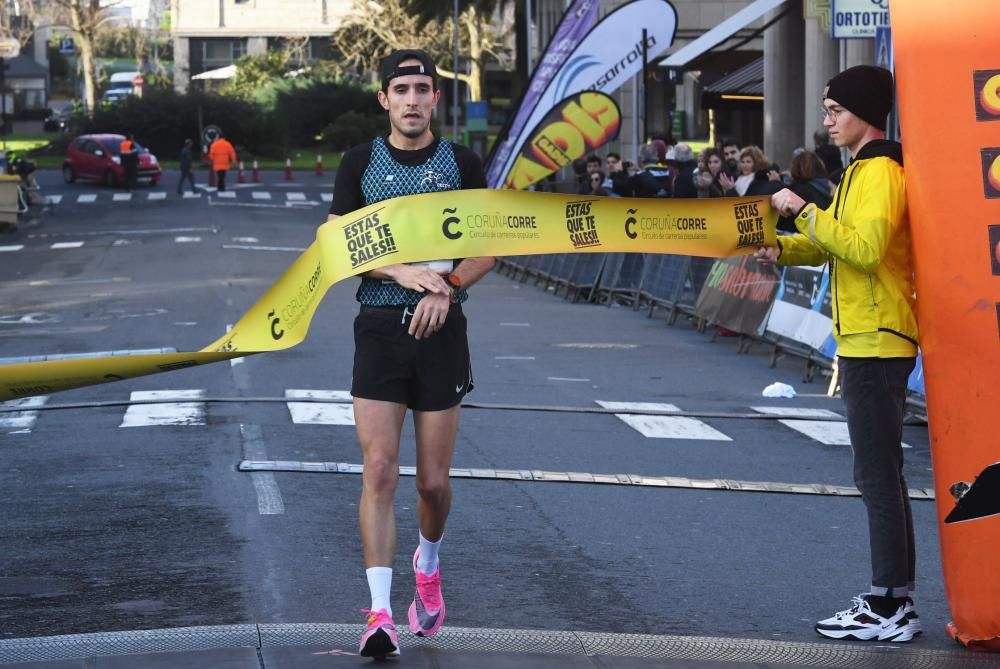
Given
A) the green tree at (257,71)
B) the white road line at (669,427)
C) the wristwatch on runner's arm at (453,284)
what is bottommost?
the white road line at (669,427)

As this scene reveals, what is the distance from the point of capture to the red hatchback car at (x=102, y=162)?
180 feet

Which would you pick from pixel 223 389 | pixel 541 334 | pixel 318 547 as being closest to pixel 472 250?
pixel 318 547

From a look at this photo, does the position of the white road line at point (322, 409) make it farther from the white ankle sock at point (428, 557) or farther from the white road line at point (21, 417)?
the white ankle sock at point (428, 557)

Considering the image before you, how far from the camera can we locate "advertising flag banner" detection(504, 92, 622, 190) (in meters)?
25.1

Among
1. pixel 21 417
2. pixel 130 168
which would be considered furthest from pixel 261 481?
pixel 130 168

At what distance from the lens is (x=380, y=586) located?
18.6ft

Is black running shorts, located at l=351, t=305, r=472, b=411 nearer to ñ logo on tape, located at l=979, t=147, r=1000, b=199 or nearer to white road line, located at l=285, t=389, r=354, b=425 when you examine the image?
ñ logo on tape, located at l=979, t=147, r=1000, b=199

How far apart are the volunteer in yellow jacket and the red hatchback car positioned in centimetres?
4999

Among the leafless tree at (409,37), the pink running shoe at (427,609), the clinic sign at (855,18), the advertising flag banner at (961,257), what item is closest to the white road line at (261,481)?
the pink running shoe at (427,609)

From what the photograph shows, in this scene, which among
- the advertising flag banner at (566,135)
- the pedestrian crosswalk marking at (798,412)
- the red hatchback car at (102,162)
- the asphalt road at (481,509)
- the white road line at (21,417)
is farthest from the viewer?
the red hatchback car at (102,162)

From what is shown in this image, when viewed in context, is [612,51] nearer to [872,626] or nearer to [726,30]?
[726,30]

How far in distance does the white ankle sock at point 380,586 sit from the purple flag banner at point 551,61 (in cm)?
2061

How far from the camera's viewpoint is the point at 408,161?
5879 mm

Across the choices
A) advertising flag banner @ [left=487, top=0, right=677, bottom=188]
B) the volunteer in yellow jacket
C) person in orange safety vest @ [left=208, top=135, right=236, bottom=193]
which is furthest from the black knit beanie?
person in orange safety vest @ [left=208, top=135, right=236, bottom=193]
